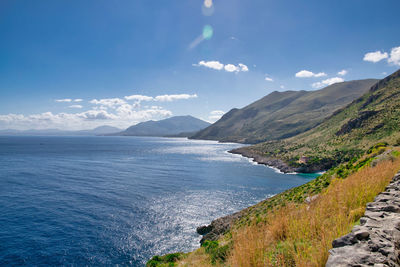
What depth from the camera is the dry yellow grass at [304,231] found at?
4.74m

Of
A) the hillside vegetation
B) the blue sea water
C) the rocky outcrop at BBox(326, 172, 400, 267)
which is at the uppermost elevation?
the rocky outcrop at BBox(326, 172, 400, 267)

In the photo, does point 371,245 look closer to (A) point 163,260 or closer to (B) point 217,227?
(A) point 163,260

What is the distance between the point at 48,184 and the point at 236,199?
51515 millimetres

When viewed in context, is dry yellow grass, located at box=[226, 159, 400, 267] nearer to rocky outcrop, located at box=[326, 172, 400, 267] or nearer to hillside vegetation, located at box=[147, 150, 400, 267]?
hillside vegetation, located at box=[147, 150, 400, 267]

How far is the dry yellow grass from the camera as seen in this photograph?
4.74 metres

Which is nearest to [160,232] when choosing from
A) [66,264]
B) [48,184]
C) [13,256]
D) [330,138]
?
[66,264]

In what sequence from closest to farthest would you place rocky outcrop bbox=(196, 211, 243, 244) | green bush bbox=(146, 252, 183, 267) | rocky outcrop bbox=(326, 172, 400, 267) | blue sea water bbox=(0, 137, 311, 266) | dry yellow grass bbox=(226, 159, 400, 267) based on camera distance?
rocky outcrop bbox=(326, 172, 400, 267)
dry yellow grass bbox=(226, 159, 400, 267)
green bush bbox=(146, 252, 183, 267)
blue sea water bbox=(0, 137, 311, 266)
rocky outcrop bbox=(196, 211, 243, 244)

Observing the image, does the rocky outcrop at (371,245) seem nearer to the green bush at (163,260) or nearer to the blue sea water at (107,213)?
the green bush at (163,260)

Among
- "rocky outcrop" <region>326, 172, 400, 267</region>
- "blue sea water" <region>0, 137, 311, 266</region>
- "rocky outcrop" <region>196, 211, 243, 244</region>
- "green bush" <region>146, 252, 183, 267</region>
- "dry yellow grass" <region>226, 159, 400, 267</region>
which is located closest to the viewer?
"rocky outcrop" <region>326, 172, 400, 267</region>

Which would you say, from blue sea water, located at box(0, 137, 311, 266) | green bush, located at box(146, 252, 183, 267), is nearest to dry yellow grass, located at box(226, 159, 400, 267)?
green bush, located at box(146, 252, 183, 267)

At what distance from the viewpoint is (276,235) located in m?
7.31

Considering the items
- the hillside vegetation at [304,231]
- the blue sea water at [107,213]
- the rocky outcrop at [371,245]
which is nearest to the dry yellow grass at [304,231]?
the hillside vegetation at [304,231]

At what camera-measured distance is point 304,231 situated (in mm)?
6324

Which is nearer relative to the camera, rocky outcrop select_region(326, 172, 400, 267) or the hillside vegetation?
rocky outcrop select_region(326, 172, 400, 267)
